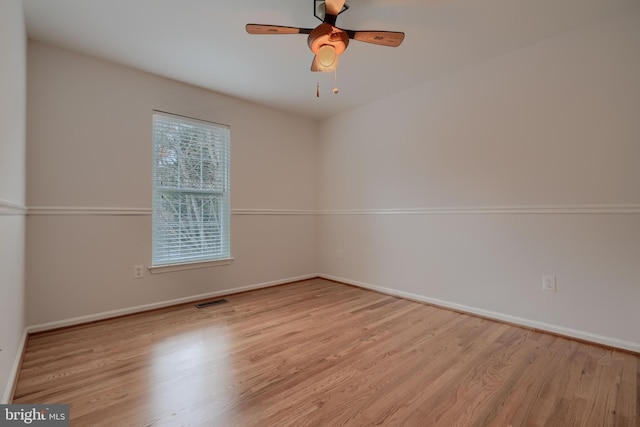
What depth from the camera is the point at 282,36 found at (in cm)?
A: 223

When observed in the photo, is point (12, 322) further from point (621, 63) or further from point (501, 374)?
point (621, 63)

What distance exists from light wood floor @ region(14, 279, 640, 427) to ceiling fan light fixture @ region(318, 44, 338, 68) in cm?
198

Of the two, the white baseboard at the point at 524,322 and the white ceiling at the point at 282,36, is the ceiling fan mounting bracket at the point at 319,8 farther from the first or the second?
the white baseboard at the point at 524,322

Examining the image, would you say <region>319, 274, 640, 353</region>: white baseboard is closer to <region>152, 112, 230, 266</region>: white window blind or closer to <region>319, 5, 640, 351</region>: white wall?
<region>319, 5, 640, 351</region>: white wall

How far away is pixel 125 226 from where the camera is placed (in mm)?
2670

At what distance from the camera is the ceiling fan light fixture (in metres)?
1.88

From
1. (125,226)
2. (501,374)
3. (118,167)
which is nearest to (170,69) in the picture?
(118,167)

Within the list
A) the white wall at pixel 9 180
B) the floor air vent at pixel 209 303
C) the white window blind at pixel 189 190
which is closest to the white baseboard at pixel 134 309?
the floor air vent at pixel 209 303

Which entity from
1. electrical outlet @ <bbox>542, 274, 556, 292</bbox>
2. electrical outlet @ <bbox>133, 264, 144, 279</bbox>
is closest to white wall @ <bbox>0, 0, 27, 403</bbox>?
electrical outlet @ <bbox>133, 264, 144, 279</bbox>

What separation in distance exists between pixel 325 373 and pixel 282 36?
2436 mm

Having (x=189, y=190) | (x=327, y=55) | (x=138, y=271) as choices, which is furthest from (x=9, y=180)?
(x=327, y=55)

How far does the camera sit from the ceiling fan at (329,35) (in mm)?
1767

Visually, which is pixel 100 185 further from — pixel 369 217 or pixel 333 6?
pixel 369 217

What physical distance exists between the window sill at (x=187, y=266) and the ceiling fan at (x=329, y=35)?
231 centimetres
